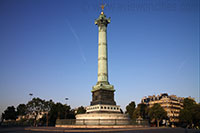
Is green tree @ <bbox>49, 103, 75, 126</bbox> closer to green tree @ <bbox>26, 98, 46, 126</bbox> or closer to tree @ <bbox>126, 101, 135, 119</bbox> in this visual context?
green tree @ <bbox>26, 98, 46, 126</bbox>

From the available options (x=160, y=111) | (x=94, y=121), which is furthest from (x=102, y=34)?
(x=160, y=111)

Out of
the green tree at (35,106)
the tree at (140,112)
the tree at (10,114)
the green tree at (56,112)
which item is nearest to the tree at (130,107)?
the tree at (140,112)

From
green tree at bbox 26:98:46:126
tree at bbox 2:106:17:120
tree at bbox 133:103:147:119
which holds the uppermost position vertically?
green tree at bbox 26:98:46:126

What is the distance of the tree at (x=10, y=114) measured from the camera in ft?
339

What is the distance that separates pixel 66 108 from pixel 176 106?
63.0 metres

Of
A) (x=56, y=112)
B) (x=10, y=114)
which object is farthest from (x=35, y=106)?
(x=10, y=114)

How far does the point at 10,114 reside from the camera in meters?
103

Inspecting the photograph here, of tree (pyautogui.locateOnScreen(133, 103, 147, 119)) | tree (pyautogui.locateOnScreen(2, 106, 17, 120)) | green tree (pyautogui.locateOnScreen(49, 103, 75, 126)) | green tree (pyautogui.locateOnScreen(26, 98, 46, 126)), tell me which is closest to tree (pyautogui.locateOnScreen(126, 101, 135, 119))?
tree (pyautogui.locateOnScreen(133, 103, 147, 119))

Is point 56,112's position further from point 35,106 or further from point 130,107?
point 130,107

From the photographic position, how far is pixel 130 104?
3706 inches

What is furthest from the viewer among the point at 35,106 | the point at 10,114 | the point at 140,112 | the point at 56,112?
the point at 10,114

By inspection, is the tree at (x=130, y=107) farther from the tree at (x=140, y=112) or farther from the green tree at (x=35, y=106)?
the green tree at (x=35, y=106)

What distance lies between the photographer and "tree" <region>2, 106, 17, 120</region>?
339 feet

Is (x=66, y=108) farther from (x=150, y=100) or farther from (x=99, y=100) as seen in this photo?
(x=150, y=100)
